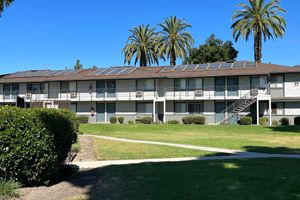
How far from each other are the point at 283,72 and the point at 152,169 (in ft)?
112

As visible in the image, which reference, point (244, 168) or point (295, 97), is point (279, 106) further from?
point (244, 168)

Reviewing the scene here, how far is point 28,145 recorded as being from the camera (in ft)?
28.2

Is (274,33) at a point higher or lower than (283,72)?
higher

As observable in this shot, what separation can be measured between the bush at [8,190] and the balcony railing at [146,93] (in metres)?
36.7

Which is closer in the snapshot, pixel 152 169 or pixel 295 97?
pixel 152 169

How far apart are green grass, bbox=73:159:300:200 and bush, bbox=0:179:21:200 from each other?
153 cm

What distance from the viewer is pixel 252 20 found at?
4894 cm

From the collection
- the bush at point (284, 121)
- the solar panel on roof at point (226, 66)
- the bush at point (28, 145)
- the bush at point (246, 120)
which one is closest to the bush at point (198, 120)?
the bush at point (246, 120)

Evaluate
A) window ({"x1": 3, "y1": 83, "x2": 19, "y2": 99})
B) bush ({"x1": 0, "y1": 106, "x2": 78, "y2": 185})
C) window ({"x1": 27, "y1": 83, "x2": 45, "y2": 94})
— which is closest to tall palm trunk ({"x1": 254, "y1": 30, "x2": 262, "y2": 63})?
window ({"x1": 27, "y1": 83, "x2": 45, "y2": 94})

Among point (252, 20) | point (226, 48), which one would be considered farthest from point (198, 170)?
point (226, 48)

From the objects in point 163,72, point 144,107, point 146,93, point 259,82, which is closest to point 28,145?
point 259,82

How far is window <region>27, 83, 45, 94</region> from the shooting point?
51.4 m

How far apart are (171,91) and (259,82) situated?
9948 mm

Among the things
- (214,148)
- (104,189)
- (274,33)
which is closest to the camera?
(104,189)
